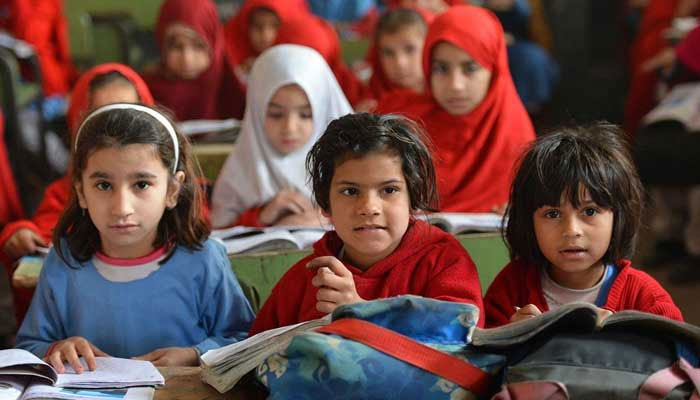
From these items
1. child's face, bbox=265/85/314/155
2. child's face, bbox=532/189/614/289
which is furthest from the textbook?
child's face, bbox=265/85/314/155

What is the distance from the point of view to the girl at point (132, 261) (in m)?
2.15

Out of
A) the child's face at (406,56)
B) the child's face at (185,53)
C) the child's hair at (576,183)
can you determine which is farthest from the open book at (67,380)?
the child's face at (185,53)

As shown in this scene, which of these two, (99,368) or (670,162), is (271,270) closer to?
(99,368)

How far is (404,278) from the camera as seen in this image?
2.03 meters

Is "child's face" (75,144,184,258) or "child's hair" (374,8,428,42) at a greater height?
"child's hair" (374,8,428,42)

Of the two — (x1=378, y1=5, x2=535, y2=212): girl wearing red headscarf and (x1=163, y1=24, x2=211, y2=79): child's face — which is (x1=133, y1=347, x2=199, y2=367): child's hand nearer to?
(x1=378, y1=5, x2=535, y2=212): girl wearing red headscarf

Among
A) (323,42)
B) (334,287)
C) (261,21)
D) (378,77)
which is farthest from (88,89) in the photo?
(261,21)

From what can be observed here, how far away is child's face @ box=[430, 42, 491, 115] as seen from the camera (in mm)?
3275

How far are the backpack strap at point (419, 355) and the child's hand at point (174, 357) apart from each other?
53 centimetres

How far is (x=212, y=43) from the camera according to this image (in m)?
4.67

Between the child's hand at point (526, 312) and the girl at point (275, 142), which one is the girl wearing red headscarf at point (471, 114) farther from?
the child's hand at point (526, 312)

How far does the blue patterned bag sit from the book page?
0.84 ft

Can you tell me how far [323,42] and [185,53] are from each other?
570 millimetres

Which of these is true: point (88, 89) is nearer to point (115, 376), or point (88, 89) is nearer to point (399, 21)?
point (399, 21)
